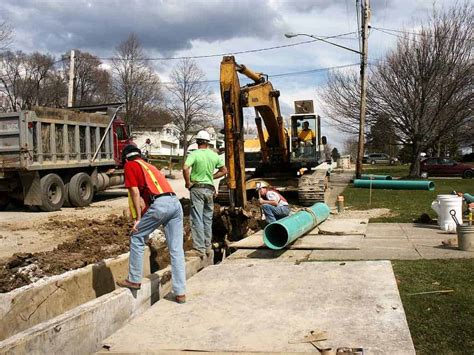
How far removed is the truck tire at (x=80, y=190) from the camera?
17.6m

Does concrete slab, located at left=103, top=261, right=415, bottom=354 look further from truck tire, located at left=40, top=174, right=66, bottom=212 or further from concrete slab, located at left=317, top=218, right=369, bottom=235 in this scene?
truck tire, located at left=40, top=174, right=66, bottom=212

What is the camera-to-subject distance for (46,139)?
16516 millimetres

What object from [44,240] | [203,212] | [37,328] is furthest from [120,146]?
[37,328]

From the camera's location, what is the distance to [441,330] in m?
4.90

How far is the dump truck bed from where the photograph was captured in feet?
51.2

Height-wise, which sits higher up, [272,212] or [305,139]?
[305,139]

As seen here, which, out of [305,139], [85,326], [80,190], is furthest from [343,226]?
[80,190]

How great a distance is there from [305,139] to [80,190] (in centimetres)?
777

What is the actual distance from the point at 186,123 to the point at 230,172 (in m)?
39.1

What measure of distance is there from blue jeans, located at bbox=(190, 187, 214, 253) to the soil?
2.63 feet

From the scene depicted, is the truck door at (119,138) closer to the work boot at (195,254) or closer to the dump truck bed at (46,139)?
the dump truck bed at (46,139)

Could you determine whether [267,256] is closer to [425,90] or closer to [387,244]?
[387,244]

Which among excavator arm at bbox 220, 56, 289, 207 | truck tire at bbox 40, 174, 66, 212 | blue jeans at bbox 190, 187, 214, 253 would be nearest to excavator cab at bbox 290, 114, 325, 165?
excavator arm at bbox 220, 56, 289, 207

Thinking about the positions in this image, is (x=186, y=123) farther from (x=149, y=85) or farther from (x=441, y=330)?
(x=441, y=330)
